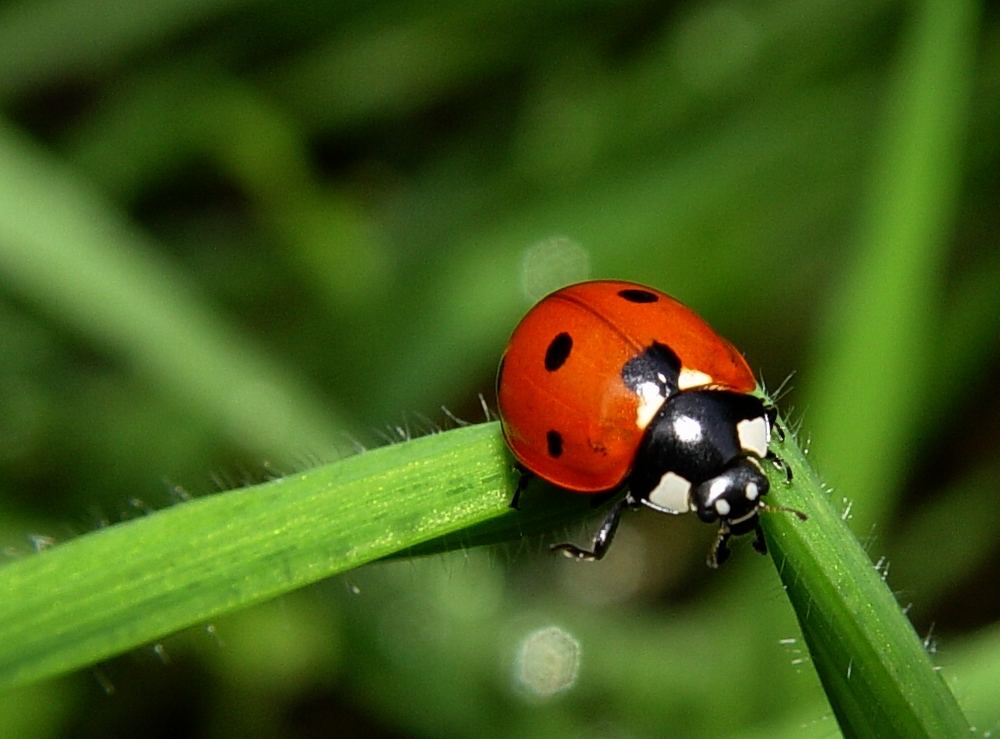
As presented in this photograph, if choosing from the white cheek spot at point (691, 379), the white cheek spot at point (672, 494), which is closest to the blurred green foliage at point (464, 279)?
the white cheek spot at point (672, 494)

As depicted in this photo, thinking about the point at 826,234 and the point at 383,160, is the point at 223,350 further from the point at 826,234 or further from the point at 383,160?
the point at 826,234

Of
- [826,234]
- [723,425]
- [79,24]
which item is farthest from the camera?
[79,24]

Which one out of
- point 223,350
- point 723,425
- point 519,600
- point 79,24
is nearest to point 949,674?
point 723,425

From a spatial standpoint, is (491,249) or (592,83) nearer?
(491,249)

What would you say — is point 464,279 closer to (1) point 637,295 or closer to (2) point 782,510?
(1) point 637,295

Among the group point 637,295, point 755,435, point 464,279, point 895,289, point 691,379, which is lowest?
point 755,435

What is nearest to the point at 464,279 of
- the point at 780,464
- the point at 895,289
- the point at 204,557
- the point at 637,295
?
the point at 895,289

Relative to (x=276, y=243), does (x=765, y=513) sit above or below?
below

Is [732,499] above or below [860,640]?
above
